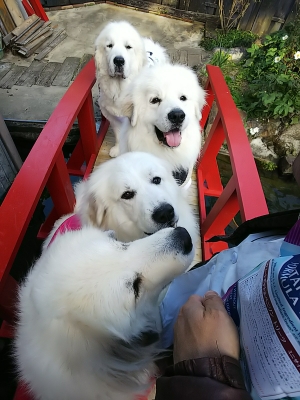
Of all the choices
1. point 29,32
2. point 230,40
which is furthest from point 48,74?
point 230,40

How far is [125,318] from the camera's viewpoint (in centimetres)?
97

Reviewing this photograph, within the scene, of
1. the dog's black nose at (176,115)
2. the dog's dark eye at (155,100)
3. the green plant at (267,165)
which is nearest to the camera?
the dog's black nose at (176,115)

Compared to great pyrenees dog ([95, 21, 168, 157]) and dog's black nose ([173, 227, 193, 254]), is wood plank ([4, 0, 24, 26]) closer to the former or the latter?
great pyrenees dog ([95, 21, 168, 157])

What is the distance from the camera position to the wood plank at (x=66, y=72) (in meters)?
4.68

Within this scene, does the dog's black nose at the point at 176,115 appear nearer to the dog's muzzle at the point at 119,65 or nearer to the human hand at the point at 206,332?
the dog's muzzle at the point at 119,65

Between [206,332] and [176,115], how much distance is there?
1841mm

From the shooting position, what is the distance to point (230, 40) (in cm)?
555

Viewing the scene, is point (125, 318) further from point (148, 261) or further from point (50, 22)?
A: point (50, 22)

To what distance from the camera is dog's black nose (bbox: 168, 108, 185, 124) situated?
2201mm

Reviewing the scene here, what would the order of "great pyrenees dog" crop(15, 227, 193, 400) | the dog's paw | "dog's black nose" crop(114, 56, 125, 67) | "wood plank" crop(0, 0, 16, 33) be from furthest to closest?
"wood plank" crop(0, 0, 16, 33) → the dog's paw → "dog's black nose" crop(114, 56, 125, 67) → "great pyrenees dog" crop(15, 227, 193, 400)

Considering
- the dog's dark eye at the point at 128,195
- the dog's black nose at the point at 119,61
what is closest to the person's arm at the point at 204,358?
the dog's dark eye at the point at 128,195

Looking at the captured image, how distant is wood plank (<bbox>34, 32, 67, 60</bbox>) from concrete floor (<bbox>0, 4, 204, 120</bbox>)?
0.25 ft

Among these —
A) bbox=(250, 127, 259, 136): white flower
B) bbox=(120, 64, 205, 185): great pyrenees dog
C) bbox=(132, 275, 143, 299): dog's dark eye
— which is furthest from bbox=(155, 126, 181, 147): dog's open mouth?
bbox=(250, 127, 259, 136): white flower

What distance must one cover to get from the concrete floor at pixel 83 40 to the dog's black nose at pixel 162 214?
315 cm
